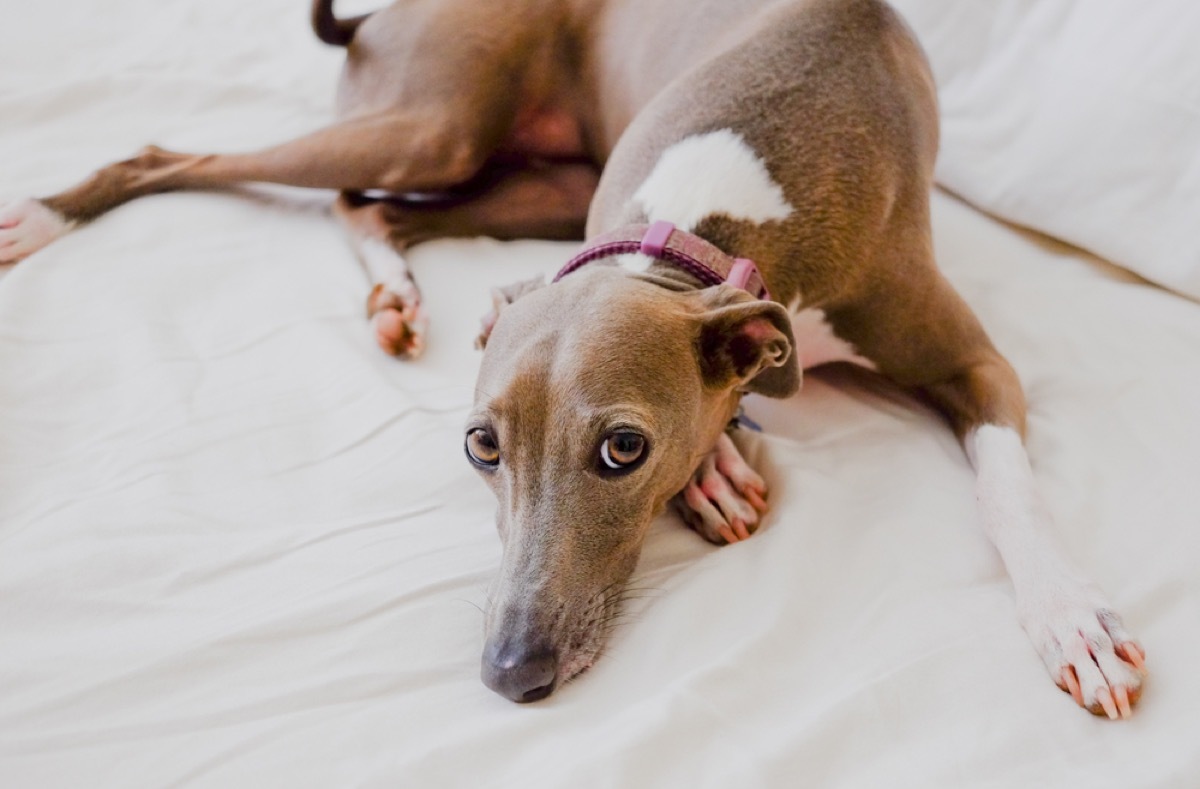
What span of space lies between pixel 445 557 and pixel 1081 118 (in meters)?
1.85

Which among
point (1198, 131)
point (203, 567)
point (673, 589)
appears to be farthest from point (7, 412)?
point (1198, 131)

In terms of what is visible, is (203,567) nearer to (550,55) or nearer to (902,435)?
(902,435)

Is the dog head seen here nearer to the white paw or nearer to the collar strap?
the collar strap

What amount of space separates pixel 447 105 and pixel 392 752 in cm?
198

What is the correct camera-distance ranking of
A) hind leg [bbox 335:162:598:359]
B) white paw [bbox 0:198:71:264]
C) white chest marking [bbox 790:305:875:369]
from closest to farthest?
white chest marking [bbox 790:305:875:369]
white paw [bbox 0:198:71:264]
hind leg [bbox 335:162:598:359]

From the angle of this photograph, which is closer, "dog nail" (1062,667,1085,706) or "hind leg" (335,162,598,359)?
"dog nail" (1062,667,1085,706)

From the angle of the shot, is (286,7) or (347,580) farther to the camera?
(286,7)

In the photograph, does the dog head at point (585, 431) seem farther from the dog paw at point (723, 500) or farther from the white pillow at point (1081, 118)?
the white pillow at point (1081, 118)

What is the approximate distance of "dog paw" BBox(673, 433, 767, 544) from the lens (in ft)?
5.72

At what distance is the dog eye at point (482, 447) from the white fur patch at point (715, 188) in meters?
0.58

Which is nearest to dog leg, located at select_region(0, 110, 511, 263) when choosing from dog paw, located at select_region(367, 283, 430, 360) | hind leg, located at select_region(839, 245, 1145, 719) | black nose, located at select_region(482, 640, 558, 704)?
dog paw, located at select_region(367, 283, 430, 360)

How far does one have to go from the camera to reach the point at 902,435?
2.00 meters

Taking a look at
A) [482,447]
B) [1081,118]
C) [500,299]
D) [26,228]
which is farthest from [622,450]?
[26,228]

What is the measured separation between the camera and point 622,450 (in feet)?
5.23
